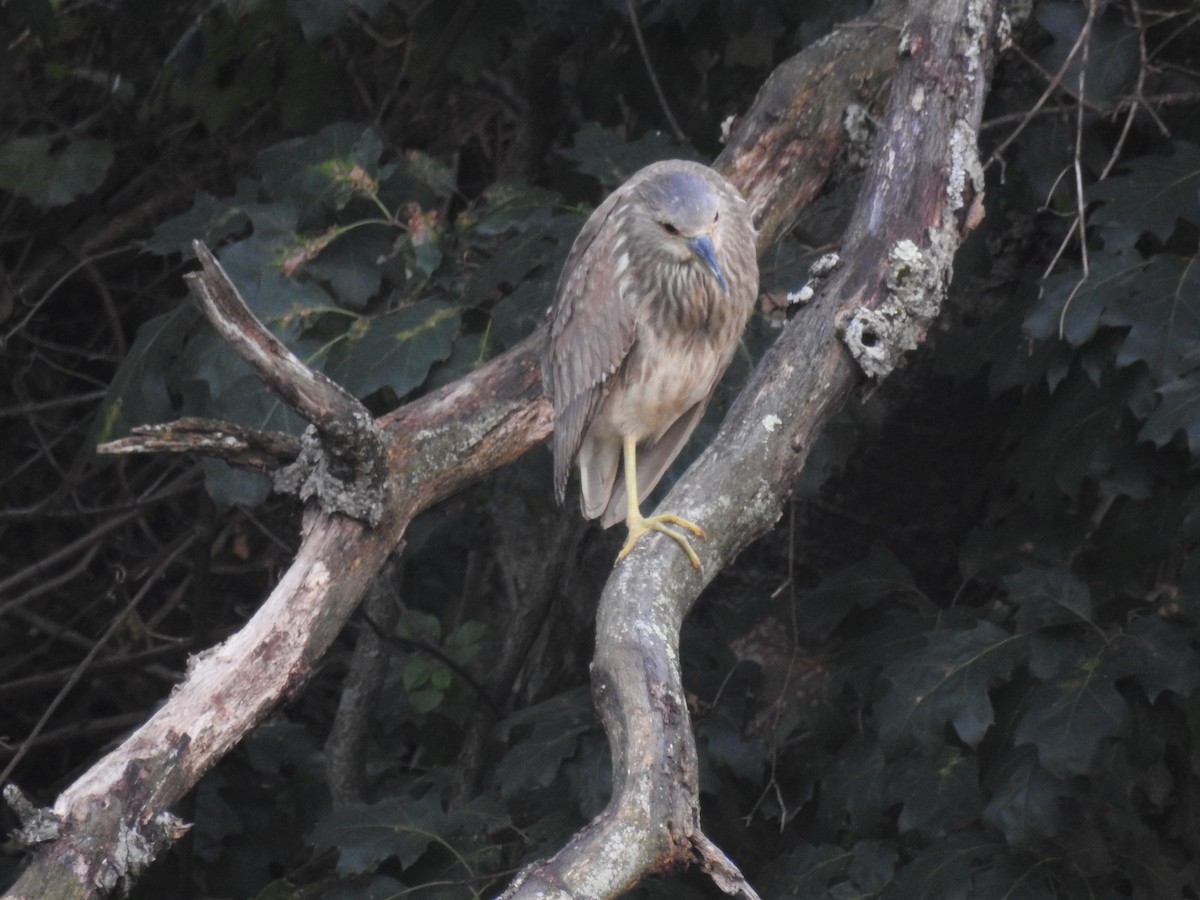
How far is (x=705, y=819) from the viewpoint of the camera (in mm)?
2764

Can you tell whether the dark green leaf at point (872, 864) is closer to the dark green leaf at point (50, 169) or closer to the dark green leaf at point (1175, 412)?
the dark green leaf at point (1175, 412)

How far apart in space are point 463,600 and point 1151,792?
7.15ft

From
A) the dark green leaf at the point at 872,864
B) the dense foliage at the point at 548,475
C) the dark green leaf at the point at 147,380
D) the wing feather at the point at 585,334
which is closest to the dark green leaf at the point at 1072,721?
the dense foliage at the point at 548,475

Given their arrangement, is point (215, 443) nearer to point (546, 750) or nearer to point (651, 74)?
point (546, 750)

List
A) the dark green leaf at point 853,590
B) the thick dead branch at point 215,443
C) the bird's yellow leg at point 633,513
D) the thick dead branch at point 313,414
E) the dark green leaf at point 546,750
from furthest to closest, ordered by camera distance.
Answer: the dark green leaf at point 853,590, the dark green leaf at point 546,750, the bird's yellow leg at point 633,513, the thick dead branch at point 215,443, the thick dead branch at point 313,414

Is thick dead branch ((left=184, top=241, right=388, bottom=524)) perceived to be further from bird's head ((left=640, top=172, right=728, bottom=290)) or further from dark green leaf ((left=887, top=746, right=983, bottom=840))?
dark green leaf ((left=887, top=746, right=983, bottom=840))

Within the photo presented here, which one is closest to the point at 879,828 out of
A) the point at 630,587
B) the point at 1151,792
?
the point at 1151,792

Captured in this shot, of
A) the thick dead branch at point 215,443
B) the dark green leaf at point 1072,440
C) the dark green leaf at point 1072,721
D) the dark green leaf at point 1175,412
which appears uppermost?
the thick dead branch at point 215,443

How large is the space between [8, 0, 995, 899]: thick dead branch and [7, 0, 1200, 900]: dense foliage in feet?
0.80

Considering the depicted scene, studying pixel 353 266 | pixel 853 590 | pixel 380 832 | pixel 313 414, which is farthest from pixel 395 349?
pixel 853 590

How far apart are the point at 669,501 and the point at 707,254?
0.63 meters

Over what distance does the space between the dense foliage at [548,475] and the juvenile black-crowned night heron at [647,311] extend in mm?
116

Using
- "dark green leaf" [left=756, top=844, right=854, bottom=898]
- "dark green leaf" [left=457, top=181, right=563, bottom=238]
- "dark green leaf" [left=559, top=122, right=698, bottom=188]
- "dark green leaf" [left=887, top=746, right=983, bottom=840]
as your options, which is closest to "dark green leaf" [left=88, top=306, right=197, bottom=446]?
"dark green leaf" [left=457, top=181, right=563, bottom=238]

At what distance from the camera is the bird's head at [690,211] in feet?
7.97
